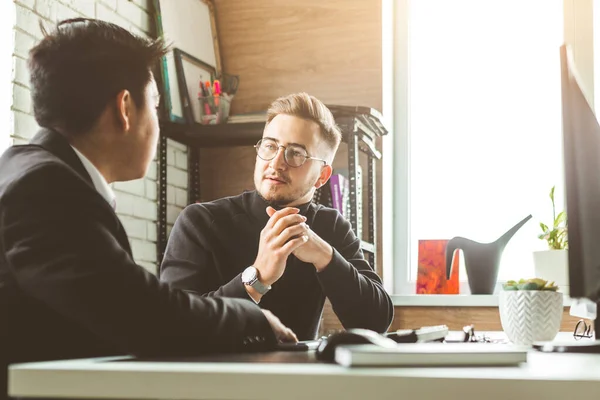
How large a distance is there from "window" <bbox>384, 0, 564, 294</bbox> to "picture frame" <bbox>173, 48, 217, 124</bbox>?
0.94 metres

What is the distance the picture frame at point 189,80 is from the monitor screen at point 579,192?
6.97 ft

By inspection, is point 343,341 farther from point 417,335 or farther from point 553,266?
point 553,266

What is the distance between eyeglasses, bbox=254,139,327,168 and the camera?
1923 millimetres

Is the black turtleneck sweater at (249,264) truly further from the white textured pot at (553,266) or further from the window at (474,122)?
the window at (474,122)

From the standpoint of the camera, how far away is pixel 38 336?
0.89 meters

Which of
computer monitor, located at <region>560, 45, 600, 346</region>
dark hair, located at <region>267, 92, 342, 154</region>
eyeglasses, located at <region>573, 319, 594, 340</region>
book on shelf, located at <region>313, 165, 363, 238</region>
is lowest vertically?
eyeglasses, located at <region>573, 319, 594, 340</region>

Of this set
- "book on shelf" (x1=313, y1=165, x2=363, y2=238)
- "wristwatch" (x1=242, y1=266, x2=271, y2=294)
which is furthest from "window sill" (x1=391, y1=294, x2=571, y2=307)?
"wristwatch" (x1=242, y1=266, x2=271, y2=294)

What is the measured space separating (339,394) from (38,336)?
489mm

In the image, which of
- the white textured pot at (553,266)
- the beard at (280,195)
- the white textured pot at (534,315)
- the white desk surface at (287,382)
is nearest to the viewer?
the white desk surface at (287,382)

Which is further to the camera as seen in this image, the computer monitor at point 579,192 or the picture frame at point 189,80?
the picture frame at point 189,80

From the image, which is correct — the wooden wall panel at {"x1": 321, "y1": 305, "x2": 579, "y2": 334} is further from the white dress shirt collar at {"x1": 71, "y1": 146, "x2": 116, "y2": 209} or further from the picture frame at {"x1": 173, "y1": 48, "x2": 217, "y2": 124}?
the white dress shirt collar at {"x1": 71, "y1": 146, "x2": 116, "y2": 209}

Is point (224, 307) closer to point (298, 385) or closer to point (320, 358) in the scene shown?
point (320, 358)

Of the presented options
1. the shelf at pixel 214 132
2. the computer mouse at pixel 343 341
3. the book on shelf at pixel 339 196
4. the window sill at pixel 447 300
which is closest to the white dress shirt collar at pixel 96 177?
the computer mouse at pixel 343 341

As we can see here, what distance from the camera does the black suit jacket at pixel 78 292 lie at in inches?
30.8
